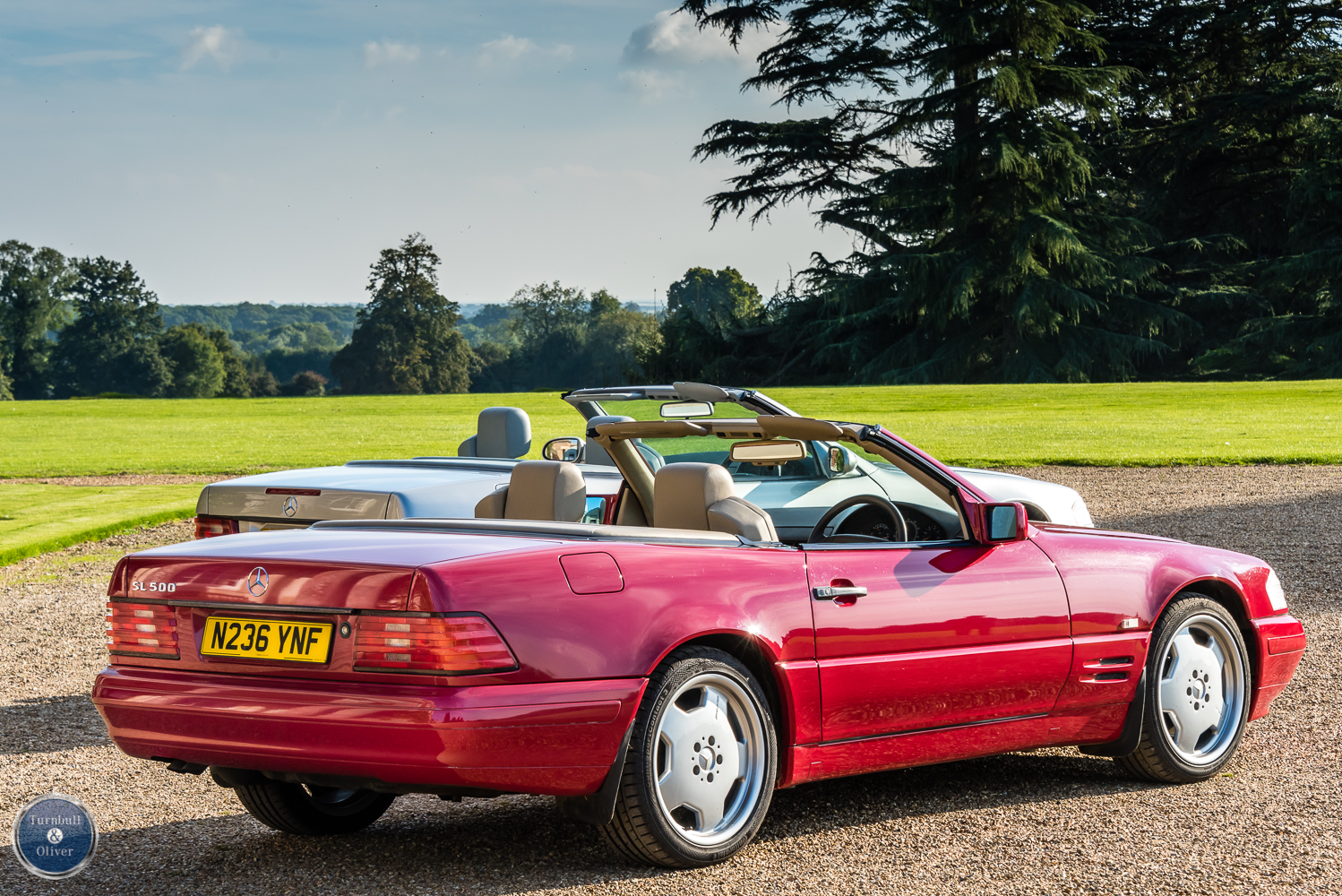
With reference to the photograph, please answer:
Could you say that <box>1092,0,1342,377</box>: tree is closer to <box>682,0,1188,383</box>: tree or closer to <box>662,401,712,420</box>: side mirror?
<box>682,0,1188,383</box>: tree

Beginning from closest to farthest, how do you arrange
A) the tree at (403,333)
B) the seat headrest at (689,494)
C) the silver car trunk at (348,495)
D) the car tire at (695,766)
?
the car tire at (695,766) < the seat headrest at (689,494) < the silver car trunk at (348,495) < the tree at (403,333)

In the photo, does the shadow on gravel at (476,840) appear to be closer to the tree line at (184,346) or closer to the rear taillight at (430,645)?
the rear taillight at (430,645)

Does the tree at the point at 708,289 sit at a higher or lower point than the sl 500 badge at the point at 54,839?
higher

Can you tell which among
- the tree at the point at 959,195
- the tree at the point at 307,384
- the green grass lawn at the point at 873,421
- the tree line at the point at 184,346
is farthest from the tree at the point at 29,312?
the tree at the point at 959,195

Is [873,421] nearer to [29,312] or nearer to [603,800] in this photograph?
[603,800]

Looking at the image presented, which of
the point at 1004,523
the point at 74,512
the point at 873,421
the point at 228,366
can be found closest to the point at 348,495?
the point at 1004,523

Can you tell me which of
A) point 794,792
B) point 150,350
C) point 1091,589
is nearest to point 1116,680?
point 1091,589

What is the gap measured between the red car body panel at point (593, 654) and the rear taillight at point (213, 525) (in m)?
3.35

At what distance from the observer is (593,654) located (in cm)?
365

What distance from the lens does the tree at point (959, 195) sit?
45531mm

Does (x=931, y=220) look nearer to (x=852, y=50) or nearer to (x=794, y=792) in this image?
(x=852, y=50)

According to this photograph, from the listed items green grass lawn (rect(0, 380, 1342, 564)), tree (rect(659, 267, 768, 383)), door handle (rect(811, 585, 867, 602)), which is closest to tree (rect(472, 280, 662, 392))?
tree (rect(659, 267, 768, 383))

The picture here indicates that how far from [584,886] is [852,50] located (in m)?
48.0

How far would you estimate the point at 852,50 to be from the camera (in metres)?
48.9
